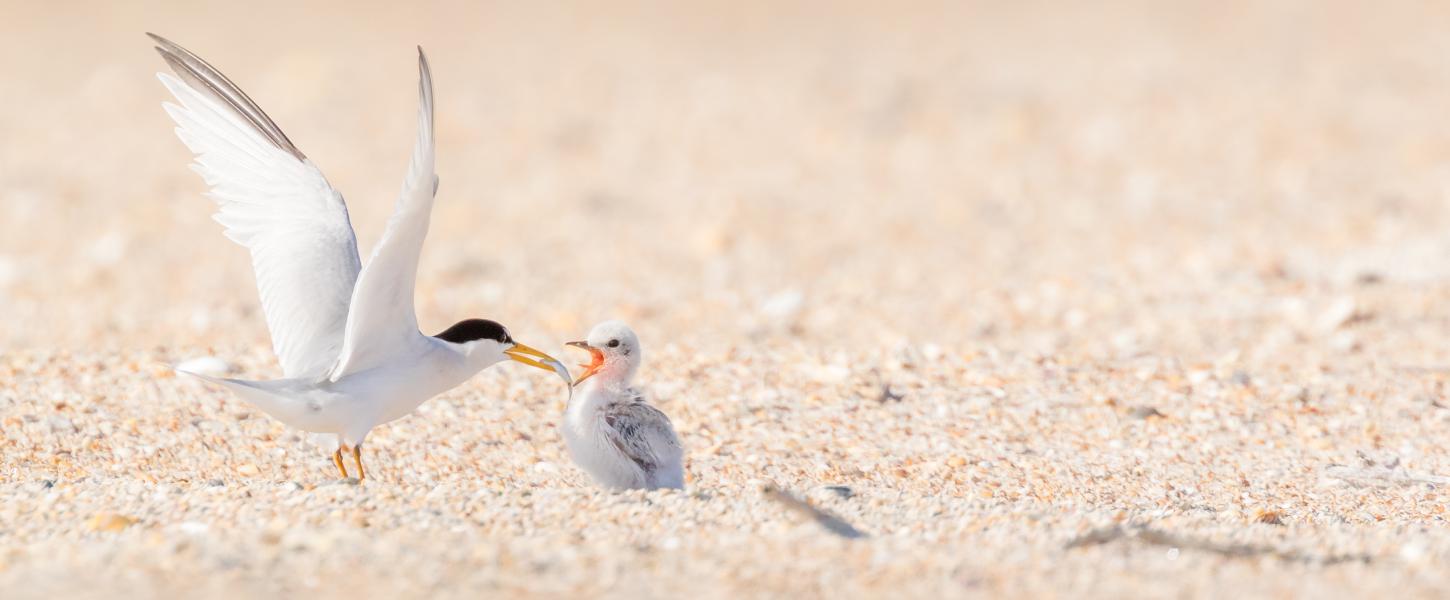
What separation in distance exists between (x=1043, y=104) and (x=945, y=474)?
9.38 m

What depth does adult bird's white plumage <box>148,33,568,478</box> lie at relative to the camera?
439 centimetres

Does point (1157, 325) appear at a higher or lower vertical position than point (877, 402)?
higher

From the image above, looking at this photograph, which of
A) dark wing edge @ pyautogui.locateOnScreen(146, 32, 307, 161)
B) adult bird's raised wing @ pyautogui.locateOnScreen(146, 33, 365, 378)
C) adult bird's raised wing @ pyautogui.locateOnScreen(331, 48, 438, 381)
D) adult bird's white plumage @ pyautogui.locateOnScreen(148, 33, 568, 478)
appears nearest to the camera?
adult bird's raised wing @ pyautogui.locateOnScreen(331, 48, 438, 381)

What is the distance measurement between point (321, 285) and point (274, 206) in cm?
36

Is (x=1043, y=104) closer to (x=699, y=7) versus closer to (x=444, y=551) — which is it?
(x=699, y=7)

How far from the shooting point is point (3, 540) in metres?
3.96

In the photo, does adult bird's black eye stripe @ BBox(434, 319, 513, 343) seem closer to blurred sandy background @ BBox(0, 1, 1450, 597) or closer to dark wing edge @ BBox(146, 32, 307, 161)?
blurred sandy background @ BBox(0, 1, 1450, 597)

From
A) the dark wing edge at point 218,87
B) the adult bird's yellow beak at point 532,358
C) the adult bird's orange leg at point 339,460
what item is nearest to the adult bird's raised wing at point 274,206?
the dark wing edge at point 218,87

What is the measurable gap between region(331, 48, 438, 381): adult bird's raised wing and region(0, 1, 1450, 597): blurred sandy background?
A: 0.42 metres

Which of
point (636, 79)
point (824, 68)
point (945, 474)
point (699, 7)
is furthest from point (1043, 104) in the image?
point (945, 474)

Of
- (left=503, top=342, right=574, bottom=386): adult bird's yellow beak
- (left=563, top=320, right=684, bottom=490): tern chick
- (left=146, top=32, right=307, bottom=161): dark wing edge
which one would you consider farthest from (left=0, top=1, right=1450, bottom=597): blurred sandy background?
(left=146, top=32, right=307, bottom=161): dark wing edge

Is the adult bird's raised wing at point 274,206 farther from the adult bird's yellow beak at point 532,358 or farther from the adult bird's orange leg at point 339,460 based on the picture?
the adult bird's yellow beak at point 532,358

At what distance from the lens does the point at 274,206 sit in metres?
5.12

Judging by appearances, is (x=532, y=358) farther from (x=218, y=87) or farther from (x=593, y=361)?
(x=218, y=87)
